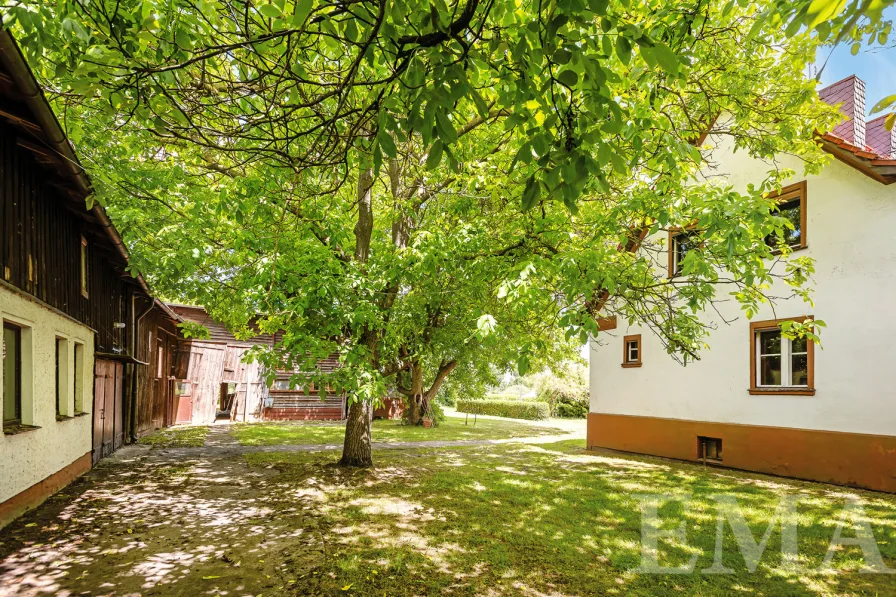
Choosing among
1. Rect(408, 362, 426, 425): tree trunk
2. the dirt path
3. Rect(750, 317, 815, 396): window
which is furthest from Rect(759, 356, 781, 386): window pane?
Rect(408, 362, 426, 425): tree trunk

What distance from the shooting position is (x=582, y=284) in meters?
6.01

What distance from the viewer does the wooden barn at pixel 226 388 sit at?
67.2 ft

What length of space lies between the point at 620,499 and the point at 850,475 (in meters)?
5.01

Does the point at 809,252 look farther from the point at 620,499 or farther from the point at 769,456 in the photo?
the point at 620,499

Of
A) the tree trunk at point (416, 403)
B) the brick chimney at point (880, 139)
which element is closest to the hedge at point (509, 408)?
the tree trunk at point (416, 403)

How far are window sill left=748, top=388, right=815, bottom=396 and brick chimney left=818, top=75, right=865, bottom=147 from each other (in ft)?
20.8

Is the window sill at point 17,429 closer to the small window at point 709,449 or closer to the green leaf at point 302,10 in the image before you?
the green leaf at point 302,10

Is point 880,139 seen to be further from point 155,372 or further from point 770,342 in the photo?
point 155,372

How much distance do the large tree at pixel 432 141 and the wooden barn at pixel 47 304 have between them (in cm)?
51

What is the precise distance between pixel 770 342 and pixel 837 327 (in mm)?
1466

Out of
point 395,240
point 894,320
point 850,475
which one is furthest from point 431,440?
point 894,320

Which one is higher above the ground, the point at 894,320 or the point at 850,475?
the point at 894,320

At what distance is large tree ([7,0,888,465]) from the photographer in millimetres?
2738

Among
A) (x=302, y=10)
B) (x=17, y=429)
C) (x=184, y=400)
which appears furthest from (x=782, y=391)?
(x=184, y=400)
